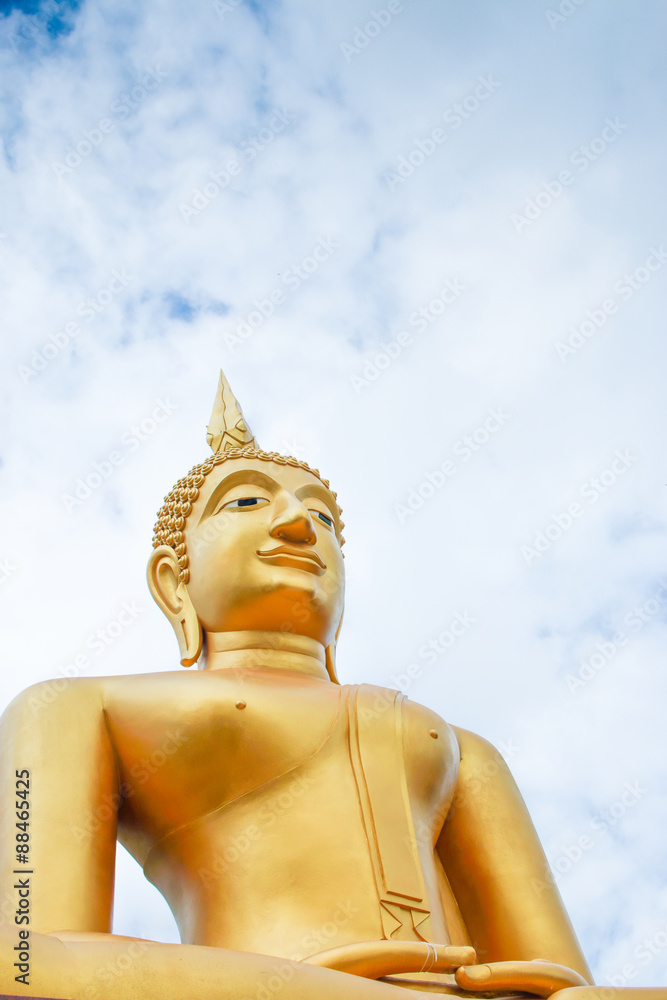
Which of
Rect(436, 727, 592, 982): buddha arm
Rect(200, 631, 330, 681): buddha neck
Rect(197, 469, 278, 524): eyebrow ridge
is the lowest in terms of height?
Rect(436, 727, 592, 982): buddha arm

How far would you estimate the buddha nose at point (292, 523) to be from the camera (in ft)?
19.8

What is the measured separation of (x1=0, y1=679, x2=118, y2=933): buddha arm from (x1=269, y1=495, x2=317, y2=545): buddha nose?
4.42 feet

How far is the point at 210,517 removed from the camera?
20.7 ft

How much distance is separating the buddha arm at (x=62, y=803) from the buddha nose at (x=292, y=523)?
135cm

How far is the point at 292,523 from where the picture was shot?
6.03m

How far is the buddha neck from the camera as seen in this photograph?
5.95 meters

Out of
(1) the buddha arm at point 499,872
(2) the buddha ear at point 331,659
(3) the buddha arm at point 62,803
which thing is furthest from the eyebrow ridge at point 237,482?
(1) the buddha arm at point 499,872

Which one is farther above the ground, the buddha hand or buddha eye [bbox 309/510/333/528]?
buddha eye [bbox 309/510/333/528]

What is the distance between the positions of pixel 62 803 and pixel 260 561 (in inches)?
69.8

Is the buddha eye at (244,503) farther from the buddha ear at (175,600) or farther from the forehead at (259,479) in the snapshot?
the buddha ear at (175,600)

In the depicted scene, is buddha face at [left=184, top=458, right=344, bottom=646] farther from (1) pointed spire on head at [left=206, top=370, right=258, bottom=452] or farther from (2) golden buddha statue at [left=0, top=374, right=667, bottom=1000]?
(1) pointed spire on head at [left=206, top=370, right=258, bottom=452]

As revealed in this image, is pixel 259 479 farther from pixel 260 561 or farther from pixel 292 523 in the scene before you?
pixel 260 561

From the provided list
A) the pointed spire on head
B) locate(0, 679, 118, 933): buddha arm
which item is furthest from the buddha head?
locate(0, 679, 118, 933): buddha arm

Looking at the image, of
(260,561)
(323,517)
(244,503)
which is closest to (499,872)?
(260,561)
